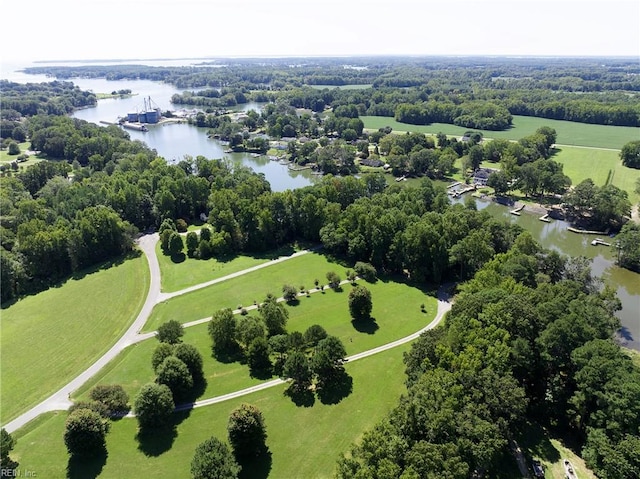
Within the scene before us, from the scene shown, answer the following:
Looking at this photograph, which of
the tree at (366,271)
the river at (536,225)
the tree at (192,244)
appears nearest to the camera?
the river at (536,225)

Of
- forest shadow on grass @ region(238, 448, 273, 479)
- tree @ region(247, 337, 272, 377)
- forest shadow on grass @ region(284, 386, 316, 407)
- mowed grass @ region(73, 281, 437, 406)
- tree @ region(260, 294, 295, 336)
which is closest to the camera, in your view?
forest shadow on grass @ region(238, 448, 273, 479)

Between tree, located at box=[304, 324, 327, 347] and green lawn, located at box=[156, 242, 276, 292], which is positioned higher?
tree, located at box=[304, 324, 327, 347]

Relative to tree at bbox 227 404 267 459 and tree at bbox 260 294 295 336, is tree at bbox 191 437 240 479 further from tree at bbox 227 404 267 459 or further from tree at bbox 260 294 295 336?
tree at bbox 260 294 295 336

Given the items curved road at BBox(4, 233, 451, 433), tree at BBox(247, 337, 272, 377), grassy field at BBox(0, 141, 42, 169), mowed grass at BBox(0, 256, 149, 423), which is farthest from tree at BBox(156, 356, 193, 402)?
grassy field at BBox(0, 141, 42, 169)

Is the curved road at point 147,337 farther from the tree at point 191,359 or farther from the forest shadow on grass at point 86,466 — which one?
the forest shadow on grass at point 86,466

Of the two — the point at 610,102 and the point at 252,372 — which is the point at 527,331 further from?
the point at 610,102

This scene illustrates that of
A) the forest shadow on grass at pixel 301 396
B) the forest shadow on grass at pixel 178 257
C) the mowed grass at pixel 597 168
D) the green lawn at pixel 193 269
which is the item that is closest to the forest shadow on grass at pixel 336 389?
the forest shadow on grass at pixel 301 396

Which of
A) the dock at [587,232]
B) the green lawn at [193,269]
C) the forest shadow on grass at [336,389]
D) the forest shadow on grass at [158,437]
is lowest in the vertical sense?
the forest shadow on grass at [158,437]
